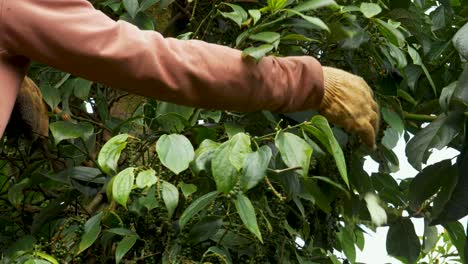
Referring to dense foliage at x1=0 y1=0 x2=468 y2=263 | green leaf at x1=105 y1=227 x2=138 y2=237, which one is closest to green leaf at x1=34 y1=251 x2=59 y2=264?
dense foliage at x1=0 y1=0 x2=468 y2=263

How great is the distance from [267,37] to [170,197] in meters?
0.27

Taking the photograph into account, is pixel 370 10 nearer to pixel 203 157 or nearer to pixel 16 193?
pixel 203 157

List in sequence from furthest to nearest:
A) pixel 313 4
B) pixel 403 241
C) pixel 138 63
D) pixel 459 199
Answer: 1. pixel 403 241
2. pixel 459 199
3. pixel 313 4
4. pixel 138 63

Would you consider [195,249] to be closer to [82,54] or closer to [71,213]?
[71,213]

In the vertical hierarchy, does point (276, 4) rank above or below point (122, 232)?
above

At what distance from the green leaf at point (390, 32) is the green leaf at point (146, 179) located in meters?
0.44

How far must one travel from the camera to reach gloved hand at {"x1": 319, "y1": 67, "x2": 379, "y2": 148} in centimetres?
158

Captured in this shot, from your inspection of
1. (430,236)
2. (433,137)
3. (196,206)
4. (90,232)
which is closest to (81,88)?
(90,232)

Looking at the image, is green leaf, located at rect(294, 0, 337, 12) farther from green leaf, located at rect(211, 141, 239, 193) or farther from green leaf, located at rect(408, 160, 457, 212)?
green leaf, located at rect(408, 160, 457, 212)

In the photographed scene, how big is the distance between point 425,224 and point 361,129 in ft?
2.15

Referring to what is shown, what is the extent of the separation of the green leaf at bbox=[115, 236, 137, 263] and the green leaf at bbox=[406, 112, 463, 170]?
0.53 m

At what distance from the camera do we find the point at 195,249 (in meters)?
1.79

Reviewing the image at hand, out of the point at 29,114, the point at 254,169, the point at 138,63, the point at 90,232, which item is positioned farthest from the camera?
the point at 29,114

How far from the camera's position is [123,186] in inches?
63.8
